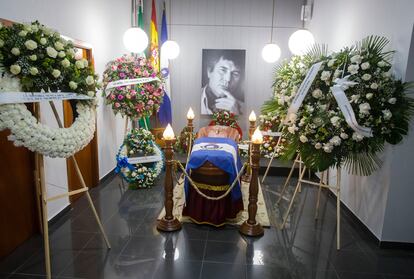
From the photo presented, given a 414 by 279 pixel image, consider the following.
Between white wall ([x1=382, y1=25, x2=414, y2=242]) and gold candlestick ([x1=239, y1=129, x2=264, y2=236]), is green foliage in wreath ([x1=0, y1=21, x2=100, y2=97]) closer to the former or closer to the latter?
gold candlestick ([x1=239, y1=129, x2=264, y2=236])

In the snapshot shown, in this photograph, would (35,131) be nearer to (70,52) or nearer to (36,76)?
(36,76)

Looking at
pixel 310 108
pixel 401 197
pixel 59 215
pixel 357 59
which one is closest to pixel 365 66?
pixel 357 59

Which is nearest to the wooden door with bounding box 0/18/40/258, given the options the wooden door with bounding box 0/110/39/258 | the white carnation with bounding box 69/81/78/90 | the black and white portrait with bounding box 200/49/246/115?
the wooden door with bounding box 0/110/39/258

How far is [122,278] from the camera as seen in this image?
249 cm

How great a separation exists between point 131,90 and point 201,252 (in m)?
2.68

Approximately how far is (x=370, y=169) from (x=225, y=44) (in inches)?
160

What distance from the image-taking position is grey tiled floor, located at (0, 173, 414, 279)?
2605mm

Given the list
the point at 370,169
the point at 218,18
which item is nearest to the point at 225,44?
the point at 218,18

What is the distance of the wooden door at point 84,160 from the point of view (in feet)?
12.5

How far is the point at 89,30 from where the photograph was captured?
4.21m

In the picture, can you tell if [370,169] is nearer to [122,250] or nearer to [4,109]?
[122,250]

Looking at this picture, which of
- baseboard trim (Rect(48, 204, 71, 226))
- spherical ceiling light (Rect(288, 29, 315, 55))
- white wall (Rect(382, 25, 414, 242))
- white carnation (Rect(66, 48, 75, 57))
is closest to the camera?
white carnation (Rect(66, 48, 75, 57))

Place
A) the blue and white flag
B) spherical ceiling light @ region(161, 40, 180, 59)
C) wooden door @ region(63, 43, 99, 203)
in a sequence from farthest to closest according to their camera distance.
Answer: the blue and white flag, spherical ceiling light @ region(161, 40, 180, 59), wooden door @ region(63, 43, 99, 203)

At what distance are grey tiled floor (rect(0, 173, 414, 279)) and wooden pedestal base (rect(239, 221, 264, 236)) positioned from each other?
58 millimetres
